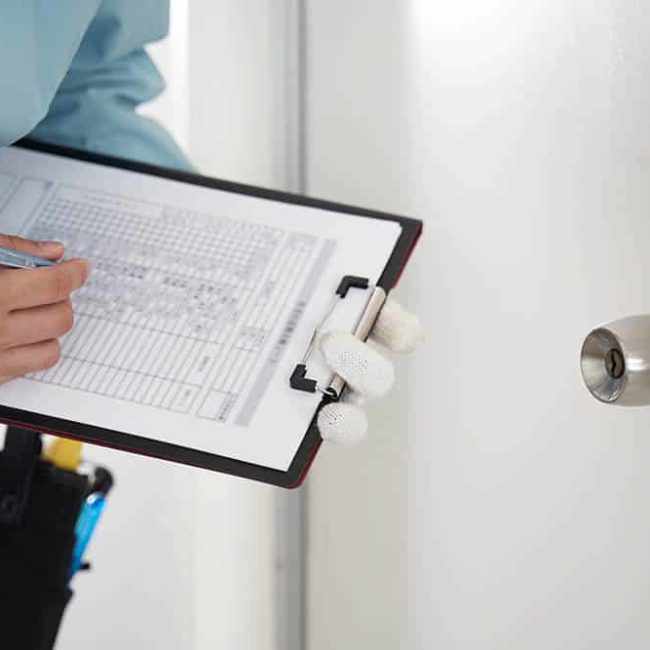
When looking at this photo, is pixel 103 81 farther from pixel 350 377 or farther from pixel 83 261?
pixel 350 377

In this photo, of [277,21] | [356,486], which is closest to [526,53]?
[277,21]

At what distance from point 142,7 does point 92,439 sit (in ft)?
1.05

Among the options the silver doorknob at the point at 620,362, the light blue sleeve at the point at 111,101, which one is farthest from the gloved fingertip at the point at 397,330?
the light blue sleeve at the point at 111,101

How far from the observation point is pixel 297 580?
39.0 inches

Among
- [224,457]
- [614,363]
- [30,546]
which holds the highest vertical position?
[614,363]

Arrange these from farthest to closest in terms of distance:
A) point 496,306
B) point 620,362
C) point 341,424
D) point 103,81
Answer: point 103,81, point 496,306, point 341,424, point 620,362

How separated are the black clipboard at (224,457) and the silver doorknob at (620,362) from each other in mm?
166

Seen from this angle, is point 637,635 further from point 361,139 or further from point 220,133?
point 220,133

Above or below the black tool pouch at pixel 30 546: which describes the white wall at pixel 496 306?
above

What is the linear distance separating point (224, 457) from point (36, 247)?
0.58 ft

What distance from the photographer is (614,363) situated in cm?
52

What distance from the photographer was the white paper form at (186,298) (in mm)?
654

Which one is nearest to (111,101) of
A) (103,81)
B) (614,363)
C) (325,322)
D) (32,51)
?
(103,81)

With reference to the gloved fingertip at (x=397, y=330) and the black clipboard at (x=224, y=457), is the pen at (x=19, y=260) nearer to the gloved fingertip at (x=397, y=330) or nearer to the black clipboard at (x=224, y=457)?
the black clipboard at (x=224, y=457)
